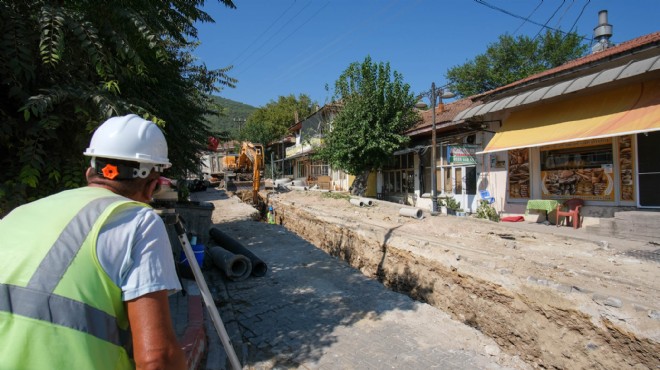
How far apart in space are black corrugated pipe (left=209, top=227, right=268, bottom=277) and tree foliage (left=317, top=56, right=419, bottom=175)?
9.33 meters

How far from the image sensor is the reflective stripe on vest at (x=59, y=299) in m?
1.09

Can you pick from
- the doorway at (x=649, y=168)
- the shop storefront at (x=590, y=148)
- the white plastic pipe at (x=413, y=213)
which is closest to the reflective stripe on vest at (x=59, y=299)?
the shop storefront at (x=590, y=148)

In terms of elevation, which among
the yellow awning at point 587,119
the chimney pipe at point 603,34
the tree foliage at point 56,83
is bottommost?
the tree foliage at point 56,83

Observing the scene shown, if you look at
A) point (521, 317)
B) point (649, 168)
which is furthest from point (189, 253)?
point (649, 168)

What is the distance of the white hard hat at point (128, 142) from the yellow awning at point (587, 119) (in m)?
9.75

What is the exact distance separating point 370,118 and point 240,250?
10629 mm

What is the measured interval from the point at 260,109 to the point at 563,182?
42647 millimetres

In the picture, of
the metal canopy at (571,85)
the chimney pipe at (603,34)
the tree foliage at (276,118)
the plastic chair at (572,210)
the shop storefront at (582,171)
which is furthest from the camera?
the tree foliage at (276,118)

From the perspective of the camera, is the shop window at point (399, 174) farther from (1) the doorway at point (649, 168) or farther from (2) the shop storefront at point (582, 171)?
(1) the doorway at point (649, 168)

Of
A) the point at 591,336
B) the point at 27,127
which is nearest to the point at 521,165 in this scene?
the point at 591,336

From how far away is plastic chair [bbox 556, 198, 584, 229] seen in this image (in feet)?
34.4

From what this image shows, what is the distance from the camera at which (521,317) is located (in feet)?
15.4

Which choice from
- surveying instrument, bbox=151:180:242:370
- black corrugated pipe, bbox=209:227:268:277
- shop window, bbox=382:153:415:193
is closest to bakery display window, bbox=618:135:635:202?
shop window, bbox=382:153:415:193

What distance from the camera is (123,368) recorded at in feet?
3.99
